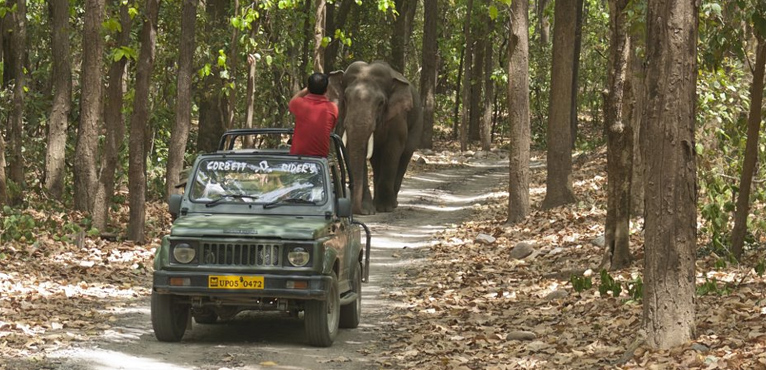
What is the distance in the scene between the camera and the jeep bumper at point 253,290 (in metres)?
9.60

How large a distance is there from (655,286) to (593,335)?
5.36 ft

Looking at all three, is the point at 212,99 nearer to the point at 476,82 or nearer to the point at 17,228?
the point at 17,228

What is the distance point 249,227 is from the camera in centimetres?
984

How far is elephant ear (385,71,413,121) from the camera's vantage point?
74.9ft

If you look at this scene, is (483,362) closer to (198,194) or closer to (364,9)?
(198,194)

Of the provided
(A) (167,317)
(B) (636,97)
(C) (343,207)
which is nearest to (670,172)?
(C) (343,207)

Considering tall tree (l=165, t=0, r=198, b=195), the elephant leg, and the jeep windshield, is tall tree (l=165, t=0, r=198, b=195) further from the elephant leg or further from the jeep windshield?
the jeep windshield

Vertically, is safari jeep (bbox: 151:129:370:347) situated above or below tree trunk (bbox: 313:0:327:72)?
below

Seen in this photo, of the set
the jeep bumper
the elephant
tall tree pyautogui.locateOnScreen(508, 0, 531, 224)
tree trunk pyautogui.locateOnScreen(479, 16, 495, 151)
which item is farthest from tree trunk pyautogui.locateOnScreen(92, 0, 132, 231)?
tree trunk pyautogui.locateOnScreen(479, 16, 495, 151)

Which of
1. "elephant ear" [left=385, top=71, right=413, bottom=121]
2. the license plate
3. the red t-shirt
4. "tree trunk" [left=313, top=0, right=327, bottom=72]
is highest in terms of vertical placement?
"tree trunk" [left=313, top=0, right=327, bottom=72]

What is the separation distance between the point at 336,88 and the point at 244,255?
12.7 meters

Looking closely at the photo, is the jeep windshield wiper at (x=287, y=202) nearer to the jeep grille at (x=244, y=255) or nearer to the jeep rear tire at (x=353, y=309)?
the jeep grille at (x=244, y=255)

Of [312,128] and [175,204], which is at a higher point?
[312,128]

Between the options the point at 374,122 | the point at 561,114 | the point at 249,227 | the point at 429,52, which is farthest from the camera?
the point at 429,52
